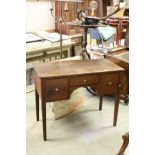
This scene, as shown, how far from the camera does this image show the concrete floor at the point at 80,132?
→ 6.68 feet

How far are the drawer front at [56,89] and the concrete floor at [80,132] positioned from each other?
42cm

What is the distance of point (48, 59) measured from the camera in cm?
349

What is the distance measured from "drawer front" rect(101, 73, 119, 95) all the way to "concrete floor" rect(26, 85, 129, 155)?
1.29ft

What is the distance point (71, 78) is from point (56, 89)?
0.52 ft

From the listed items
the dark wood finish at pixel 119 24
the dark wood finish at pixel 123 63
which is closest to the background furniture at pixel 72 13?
the dark wood finish at pixel 119 24

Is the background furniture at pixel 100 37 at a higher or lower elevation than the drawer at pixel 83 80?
higher

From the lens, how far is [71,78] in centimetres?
206

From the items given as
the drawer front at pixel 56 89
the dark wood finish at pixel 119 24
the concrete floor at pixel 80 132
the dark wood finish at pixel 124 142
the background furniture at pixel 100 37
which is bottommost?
the concrete floor at pixel 80 132

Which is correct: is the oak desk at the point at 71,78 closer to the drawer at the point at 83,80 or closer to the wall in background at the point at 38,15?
the drawer at the point at 83,80

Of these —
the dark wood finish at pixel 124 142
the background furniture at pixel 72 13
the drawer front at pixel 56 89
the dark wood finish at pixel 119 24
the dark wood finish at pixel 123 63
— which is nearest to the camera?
the dark wood finish at pixel 124 142

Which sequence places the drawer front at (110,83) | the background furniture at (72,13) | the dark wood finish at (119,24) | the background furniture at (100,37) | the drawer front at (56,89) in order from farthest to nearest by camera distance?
the background furniture at (72,13) → the dark wood finish at (119,24) → the background furniture at (100,37) → the drawer front at (110,83) → the drawer front at (56,89)

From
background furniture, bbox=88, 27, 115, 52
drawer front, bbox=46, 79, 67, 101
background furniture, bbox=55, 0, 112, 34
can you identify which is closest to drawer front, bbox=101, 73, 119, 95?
drawer front, bbox=46, 79, 67, 101

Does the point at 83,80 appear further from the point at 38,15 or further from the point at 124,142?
the point at 38,15
